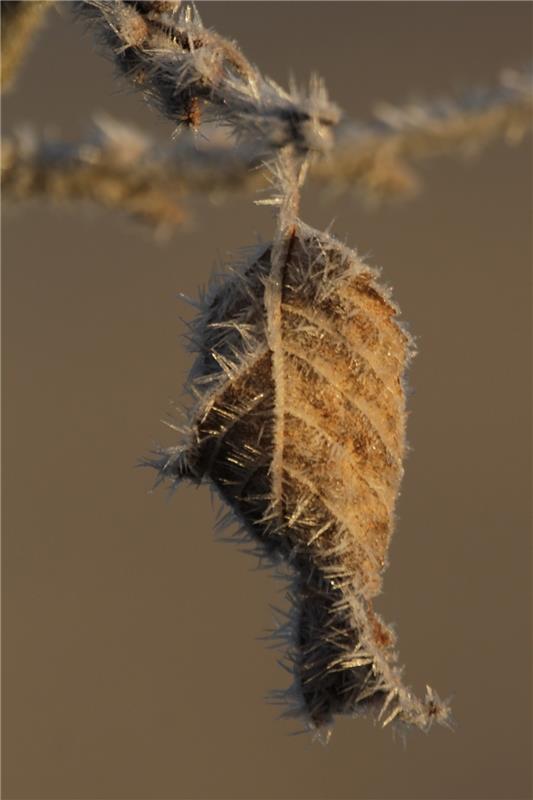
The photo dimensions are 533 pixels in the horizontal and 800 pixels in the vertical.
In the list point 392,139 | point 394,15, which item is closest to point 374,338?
point 392,139

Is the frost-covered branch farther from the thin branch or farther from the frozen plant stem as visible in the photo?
the frozen plant stem

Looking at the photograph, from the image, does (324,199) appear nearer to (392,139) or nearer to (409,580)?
(392,139)

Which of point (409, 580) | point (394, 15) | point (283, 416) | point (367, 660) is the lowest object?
point (367, 660)

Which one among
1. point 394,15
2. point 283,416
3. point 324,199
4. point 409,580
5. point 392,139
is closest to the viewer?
point 283,416

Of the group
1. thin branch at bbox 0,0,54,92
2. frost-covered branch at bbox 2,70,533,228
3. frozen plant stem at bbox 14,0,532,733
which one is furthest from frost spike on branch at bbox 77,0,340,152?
frost-covered branch at bbox 2,70,533,228

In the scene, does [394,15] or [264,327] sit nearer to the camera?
[264,327]

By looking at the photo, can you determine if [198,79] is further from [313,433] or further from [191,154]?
[191,154]
